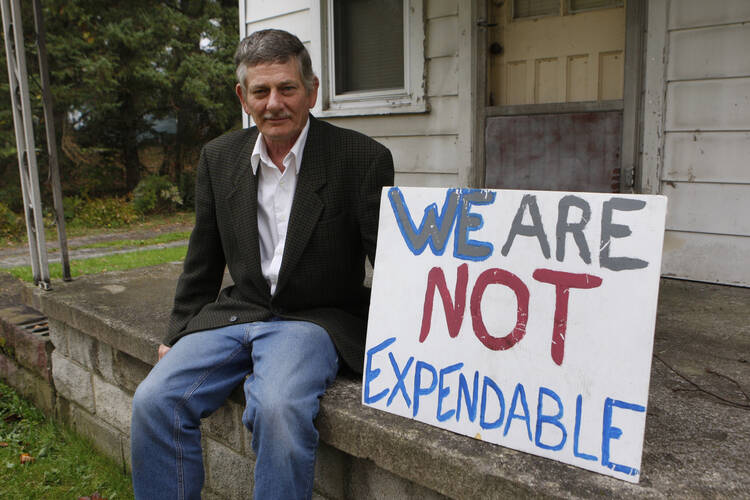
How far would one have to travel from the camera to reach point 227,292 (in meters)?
2.11

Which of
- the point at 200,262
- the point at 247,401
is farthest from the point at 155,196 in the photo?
the point at 247,401

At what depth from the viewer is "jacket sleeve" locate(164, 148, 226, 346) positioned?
2.05m

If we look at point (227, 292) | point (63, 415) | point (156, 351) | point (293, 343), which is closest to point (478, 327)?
point (293, 343)

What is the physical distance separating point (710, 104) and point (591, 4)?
0.95 m

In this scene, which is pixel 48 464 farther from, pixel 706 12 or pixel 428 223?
pixel 706 12

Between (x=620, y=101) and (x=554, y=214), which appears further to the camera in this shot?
(x=620, y=101)

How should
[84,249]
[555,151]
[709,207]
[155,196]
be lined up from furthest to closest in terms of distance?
[155,196], [84,249], [555,151], [709,207]

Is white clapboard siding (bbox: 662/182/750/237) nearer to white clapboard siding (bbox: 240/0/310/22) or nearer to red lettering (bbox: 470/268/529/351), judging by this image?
red lettering (bbox: 470/268/529/351)

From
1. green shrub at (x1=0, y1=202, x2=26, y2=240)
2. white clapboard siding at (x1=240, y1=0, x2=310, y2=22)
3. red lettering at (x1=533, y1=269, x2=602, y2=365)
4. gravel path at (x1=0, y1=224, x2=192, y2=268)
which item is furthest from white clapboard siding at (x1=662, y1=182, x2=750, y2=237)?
green shrub at (x1=0, y1=202, x2=26, y2=240)

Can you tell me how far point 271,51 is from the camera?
1815mm

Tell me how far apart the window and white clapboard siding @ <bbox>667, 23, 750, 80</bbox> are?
Answer: 5.13ft

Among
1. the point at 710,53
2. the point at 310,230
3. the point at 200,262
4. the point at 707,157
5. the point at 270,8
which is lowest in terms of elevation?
the point at 200,262

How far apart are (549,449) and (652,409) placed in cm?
44

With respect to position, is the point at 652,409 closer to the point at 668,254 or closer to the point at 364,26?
the point at 668,254
